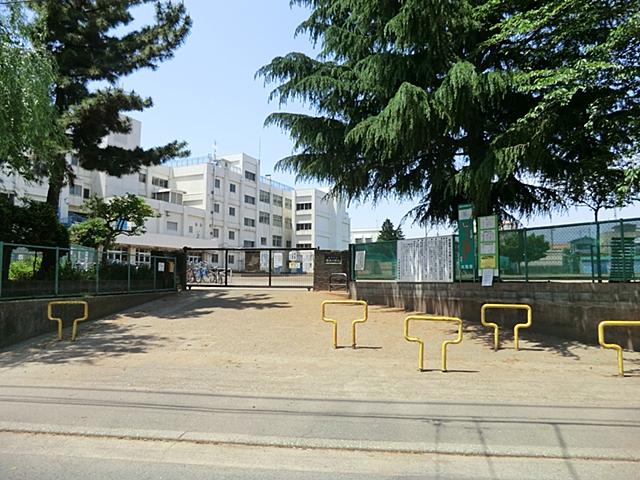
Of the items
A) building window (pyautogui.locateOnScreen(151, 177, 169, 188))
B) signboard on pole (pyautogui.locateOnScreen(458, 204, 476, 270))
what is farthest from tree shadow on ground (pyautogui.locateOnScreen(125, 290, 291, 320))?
building window (pyautogui.locateOnScreen(151, 177, 169, 188))

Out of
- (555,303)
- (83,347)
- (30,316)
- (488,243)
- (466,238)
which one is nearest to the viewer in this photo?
(83,347)

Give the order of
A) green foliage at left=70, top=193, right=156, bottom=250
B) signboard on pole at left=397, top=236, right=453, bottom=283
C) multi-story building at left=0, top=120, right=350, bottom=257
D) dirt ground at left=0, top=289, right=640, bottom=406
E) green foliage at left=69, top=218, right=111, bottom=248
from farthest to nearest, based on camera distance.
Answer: multi-story building at left=0, top=120, right=350, bottom=257, green foliage at left=69, top=218, right=111, bottom=248, green foliage at left=70, top=193, right=156, bottom=250, signboard on pole at left=397, top=236, right=453, bottom=283, dirt ground at left=0, top=289, right=640, bottom=406

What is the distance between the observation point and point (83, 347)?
1145 centimetres

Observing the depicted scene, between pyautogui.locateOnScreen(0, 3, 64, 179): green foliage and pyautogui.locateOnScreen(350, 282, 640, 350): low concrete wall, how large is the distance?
38.5 ft

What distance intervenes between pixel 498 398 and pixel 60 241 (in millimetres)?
14477

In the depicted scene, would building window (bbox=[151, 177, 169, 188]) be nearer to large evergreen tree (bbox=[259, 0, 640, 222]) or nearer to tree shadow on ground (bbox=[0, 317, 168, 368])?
large evergreen tree (bbox=[259, 0, 640, 222])

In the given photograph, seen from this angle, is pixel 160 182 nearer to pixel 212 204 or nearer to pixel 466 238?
pixel 212 204

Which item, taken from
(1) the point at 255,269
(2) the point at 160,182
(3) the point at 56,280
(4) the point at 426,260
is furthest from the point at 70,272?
(2) the point at 160,182

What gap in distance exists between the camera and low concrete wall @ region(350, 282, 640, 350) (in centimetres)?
1094

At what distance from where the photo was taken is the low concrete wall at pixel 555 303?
10938mm

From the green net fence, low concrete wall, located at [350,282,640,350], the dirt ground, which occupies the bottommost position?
the dirt ground

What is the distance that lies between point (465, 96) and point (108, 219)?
49.6ft

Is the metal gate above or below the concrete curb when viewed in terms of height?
above

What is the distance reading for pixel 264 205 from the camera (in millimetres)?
85312
